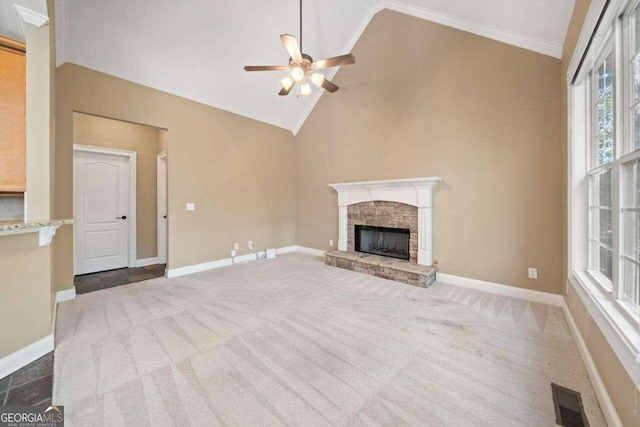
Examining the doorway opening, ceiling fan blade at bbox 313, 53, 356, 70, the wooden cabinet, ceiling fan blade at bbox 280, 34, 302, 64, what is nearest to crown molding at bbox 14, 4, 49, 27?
the wooden cabinet

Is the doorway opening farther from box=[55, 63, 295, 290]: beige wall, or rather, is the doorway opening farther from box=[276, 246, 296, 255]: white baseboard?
box=[276, 246, 296, 255]: white baseboard

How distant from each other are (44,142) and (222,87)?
9.23 ft

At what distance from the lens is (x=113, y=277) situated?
4.11m

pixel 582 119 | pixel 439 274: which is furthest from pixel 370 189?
pixel 582 119

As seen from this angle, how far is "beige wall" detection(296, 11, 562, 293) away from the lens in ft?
9.74

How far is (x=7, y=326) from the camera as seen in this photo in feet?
5.90

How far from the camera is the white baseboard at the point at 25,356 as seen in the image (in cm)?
176

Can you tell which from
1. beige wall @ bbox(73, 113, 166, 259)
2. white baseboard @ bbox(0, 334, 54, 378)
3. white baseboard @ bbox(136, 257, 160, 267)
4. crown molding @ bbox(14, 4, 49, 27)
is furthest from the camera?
white baseboard @ bbox(136, 257, 160, 267)

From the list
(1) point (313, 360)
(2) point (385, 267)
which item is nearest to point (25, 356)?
(1) point (313, 360)

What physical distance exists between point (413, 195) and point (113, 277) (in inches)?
202

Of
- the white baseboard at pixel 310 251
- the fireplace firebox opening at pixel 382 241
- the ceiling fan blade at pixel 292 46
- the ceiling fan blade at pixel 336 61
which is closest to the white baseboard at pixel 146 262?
the white baseboard at pixel 310 251

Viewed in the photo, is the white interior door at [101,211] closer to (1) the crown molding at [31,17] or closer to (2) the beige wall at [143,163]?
(2) the beige wall at [143,163]

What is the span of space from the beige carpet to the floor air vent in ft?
0.14

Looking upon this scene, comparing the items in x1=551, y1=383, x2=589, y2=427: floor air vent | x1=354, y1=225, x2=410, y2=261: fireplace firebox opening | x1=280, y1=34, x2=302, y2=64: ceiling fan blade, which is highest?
x1=280, y1=34, x2=302, y2=64: ceiling fan blade
